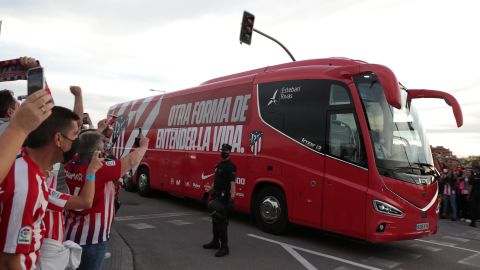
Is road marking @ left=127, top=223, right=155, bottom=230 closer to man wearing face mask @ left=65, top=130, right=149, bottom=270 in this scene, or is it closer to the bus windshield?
the bus windshield

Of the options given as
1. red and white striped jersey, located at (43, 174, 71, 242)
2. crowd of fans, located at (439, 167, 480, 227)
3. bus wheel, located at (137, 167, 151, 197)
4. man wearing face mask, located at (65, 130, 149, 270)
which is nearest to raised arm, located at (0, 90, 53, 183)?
red and white striped jersey, located at (43, 174, 71, 242)

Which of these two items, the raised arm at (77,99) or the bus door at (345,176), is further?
the bus door at (345,176)

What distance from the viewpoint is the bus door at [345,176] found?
6340mm

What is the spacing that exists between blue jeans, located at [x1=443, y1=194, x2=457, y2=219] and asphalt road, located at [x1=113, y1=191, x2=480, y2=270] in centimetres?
225

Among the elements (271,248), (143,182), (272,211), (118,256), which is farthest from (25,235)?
(143,182)

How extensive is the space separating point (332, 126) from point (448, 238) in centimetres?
436

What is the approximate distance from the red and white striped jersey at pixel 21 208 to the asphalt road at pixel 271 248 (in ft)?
13.0

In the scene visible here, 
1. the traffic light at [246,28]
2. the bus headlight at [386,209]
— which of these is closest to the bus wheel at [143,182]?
the traffic light at [246,28]

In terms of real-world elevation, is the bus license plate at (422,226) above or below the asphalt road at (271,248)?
above

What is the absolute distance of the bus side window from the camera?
648cm

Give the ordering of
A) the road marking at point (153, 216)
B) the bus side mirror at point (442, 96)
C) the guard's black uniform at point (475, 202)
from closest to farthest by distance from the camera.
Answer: the bus side mirror at point (442, 96) < the road marking at point (153, 216) < the guard's black uniform at point (475, 202)

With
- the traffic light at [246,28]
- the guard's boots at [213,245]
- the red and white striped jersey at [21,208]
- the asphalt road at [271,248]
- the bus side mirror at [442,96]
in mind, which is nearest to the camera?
the red and white striped jersey at [21,208]

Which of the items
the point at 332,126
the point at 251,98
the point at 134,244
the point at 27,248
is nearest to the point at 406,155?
the point at 332,126

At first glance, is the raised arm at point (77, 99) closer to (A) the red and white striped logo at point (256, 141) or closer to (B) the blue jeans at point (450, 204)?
(A) the red and white striped logo at point (256, 141)
